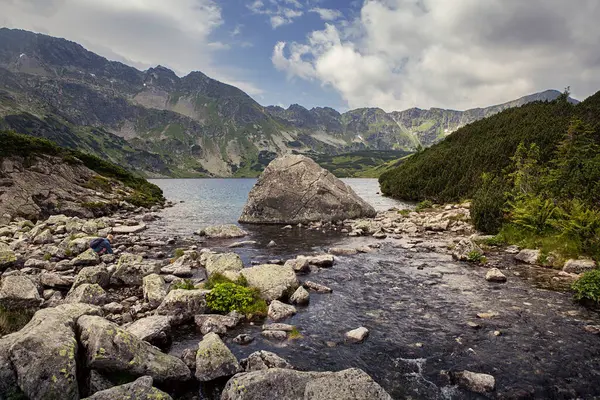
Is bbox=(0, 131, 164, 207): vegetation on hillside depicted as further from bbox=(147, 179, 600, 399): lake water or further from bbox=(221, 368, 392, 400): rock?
bbox=(221, 368, 392, 400): rock

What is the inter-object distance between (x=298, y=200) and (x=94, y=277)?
27548mm

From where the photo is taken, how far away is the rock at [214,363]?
29.1 ft

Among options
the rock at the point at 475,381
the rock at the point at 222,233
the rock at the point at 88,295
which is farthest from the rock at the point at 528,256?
the rock at the point at 88,295

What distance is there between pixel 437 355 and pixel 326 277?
8.95 meters

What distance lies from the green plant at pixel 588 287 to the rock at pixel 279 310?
12.7 m

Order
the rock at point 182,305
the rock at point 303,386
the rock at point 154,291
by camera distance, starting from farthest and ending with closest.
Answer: the rock at point 154,291, the rock at point 182,305, the rock at point 303,386

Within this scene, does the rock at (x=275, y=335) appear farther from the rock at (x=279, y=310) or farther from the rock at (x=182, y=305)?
the rock at (x=182, y=305)

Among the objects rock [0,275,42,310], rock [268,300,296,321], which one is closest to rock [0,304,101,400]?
rock [0,275,42,310]

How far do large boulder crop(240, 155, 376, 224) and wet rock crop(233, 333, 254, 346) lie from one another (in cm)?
2930

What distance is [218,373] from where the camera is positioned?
8.88m

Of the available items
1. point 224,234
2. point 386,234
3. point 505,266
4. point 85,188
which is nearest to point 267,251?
point 224,234

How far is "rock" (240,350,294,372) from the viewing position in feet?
29.8

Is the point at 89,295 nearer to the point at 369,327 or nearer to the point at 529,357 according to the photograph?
the point at 369,327

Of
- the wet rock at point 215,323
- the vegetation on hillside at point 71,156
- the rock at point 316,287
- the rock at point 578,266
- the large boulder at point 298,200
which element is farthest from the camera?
the vegetation on hillside at point 71,156
